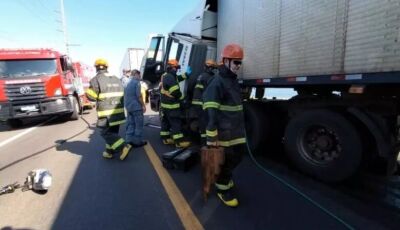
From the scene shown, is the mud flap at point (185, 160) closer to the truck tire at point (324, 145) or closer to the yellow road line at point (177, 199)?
the yellow road line at point (177, 199)

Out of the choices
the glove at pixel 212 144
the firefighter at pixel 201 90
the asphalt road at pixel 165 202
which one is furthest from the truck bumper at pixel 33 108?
the glove at pixel 212 144

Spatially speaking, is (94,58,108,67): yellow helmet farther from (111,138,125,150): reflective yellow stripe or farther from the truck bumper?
the truck bumper

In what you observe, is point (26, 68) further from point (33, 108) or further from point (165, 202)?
point (165, 202)

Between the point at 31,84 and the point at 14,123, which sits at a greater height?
the point at 31,84

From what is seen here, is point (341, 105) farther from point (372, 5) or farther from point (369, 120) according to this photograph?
point (372, 5)

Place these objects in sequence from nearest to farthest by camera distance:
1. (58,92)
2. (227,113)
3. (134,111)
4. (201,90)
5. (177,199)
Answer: (227,113)
(177,199)
(201,90)
(134,111)
(58,92)

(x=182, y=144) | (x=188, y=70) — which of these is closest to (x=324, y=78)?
(x=182, y=144)

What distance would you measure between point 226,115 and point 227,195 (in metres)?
0.93

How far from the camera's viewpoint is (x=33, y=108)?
1039 cm

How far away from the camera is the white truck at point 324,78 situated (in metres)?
3.31

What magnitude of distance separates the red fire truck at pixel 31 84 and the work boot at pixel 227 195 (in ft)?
28.6

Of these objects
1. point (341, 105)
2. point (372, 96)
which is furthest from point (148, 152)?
point (372, 96)

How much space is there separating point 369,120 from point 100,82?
4.38 metres

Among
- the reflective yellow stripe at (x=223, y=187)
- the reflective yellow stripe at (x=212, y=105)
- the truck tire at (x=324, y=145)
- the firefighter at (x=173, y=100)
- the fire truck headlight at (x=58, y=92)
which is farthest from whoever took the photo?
the fire truck headlight at (x=58, y=92)
